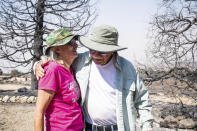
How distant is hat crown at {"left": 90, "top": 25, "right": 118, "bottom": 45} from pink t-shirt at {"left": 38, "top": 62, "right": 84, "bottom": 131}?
439 mm

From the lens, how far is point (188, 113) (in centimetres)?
800

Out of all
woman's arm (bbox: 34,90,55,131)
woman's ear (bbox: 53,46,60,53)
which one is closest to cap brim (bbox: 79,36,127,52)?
woman's ear (bbox: 53,46,60,53)

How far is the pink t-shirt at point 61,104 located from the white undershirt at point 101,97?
0.67 ft

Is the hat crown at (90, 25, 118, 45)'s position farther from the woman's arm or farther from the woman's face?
the woman's arm

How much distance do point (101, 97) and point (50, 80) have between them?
581 millimetres

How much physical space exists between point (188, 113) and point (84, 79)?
6.94 m

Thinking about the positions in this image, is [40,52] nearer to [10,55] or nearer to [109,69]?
[10,55]

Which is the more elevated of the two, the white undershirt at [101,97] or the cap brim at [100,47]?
the cap brim at [100,47]

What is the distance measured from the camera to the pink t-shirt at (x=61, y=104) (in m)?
1.92

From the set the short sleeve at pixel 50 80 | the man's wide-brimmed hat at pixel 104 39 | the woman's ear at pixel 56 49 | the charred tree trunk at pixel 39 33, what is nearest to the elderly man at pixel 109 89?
A: the man's wide-brimmed hat at pixel 104 39

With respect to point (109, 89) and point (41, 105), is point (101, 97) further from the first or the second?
point (41, 105)

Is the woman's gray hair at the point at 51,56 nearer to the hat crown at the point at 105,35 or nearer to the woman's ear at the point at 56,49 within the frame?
the woman's ear at the point at 56,49

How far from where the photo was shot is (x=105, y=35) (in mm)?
2113

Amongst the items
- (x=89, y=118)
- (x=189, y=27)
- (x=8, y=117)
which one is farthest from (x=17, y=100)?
(x=89, y=118)
